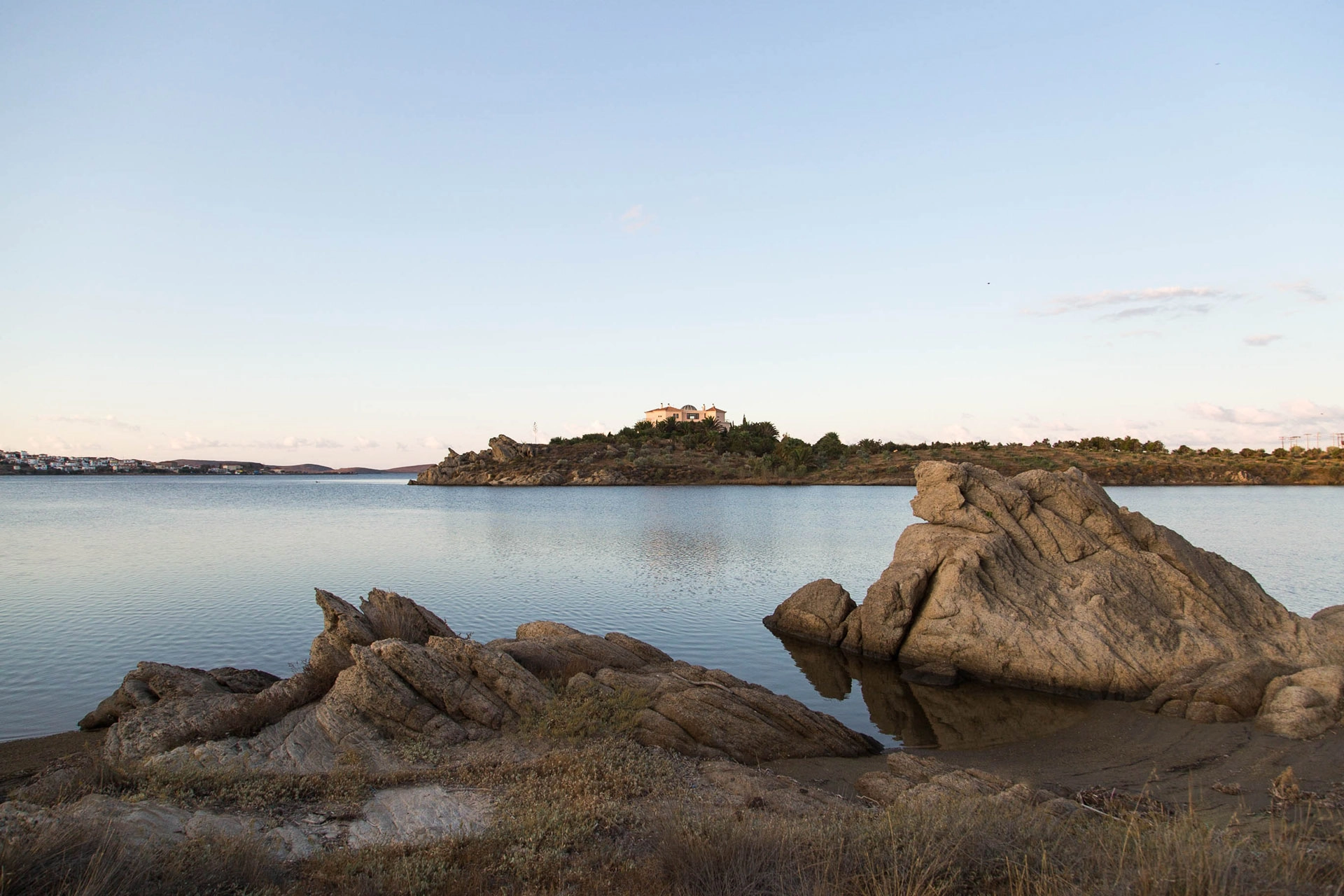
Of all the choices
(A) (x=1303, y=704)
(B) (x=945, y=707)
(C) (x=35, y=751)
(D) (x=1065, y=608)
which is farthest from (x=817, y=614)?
(C) (x=35, y=751)

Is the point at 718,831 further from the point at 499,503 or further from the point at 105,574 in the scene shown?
the point at 499,503

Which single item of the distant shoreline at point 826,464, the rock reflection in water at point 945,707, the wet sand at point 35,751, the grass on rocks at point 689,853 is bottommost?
the rock reflection in water at point 945,707

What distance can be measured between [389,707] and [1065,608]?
1602 cm

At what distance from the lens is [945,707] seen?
16.7 metres

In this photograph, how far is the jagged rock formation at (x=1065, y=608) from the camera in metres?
16.9

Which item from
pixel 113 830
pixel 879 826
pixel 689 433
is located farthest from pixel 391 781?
pixel 689 433

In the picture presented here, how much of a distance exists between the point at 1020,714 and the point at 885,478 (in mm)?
108240

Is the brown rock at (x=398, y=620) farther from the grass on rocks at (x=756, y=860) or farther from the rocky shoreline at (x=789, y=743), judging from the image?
the grass on rocks at (x=756, y=860)

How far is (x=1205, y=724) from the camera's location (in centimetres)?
1461

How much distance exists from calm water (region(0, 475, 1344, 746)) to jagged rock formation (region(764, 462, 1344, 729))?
99cm

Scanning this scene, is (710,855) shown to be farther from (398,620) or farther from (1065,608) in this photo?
(1065,608)

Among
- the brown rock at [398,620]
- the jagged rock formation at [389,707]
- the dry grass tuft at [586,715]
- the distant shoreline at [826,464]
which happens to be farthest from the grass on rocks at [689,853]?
the distant shoreline at [826,464]

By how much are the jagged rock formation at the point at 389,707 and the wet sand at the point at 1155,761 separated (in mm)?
1127

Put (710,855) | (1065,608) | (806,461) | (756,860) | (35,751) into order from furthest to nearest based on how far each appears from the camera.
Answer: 1. (806,461)
2. (1065,608)
3. (35,751)
4. (710,855)
5. (756,860)
